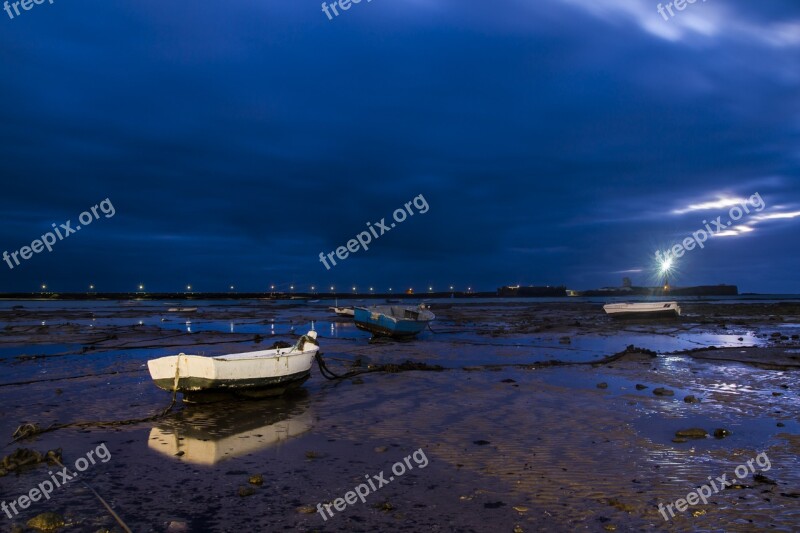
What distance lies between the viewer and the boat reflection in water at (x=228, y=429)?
9.50m

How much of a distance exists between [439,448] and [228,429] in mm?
4607

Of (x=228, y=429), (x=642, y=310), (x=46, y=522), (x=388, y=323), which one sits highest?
(x=388, y=323)

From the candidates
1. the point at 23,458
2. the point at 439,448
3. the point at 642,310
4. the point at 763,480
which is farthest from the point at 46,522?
the point at 642,310

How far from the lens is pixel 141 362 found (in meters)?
21.8

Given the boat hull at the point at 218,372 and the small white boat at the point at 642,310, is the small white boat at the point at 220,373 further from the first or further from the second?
the small white boat at the point at 642,310

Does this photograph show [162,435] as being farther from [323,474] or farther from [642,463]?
[642,463]

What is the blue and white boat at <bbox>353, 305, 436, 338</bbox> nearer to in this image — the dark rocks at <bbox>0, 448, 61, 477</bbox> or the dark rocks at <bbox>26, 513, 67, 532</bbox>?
the dark rocks at <bbox>0, 448, 61, 477</bbox>

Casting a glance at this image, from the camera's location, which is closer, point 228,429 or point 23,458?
point 23,458

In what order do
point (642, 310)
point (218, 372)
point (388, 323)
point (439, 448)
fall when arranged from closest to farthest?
point (439, 448) < point (218, 372) < point (388, 323) < point (642, 310)

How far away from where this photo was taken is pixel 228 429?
36.2ft

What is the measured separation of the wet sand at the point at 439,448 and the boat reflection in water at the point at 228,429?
6 centimetres

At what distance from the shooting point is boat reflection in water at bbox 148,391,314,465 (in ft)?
31.2

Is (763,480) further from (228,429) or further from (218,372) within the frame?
(218,372)

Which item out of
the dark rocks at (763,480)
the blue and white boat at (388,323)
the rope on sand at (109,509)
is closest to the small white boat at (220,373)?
the rope on sand at (109,509)
